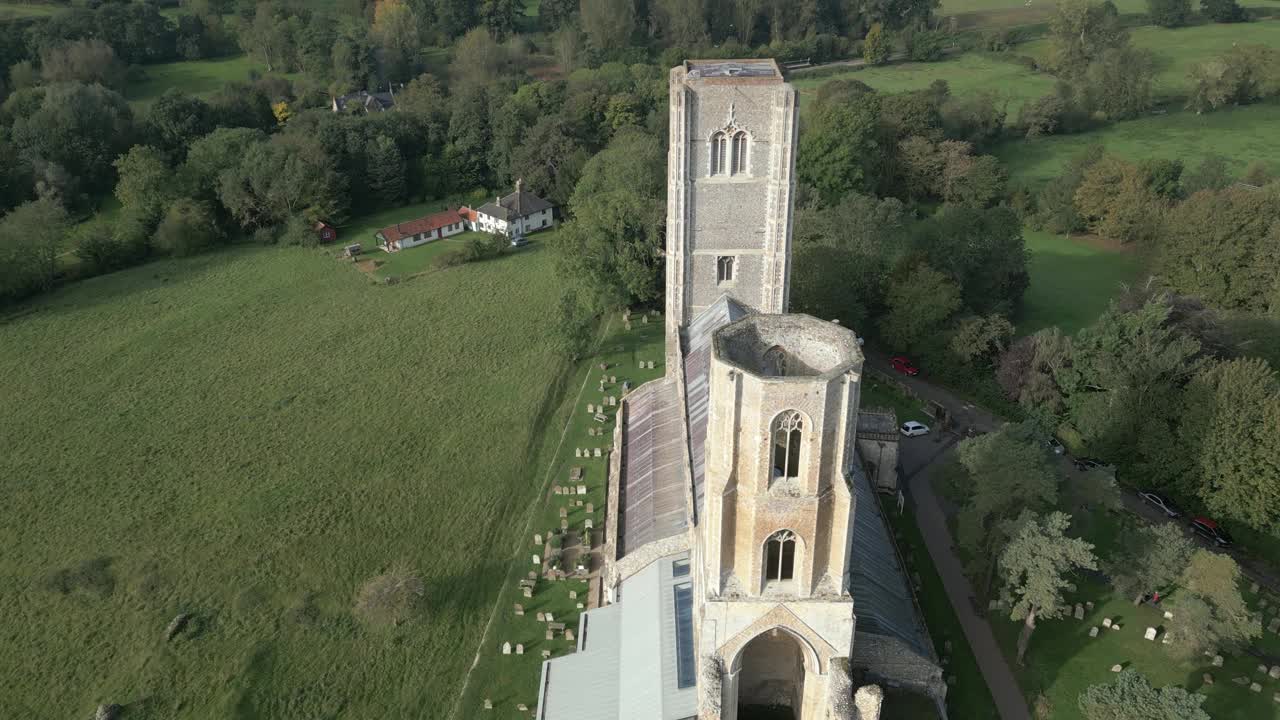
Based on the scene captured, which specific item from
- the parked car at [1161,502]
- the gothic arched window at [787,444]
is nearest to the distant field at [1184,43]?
the parked car at [1161,502]

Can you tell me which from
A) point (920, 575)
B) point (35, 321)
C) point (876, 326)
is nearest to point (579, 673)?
point (920, 575)

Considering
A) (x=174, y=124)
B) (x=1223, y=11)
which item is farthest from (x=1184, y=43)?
(x=174, y=124)

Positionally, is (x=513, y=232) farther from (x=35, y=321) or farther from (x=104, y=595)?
(x=104, y=595)

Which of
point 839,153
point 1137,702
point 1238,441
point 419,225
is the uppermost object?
point 839,153

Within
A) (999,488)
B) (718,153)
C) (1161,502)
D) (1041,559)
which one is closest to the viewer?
(1041,559)

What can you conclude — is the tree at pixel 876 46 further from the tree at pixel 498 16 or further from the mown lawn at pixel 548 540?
the mown lawn at pixel 548 540

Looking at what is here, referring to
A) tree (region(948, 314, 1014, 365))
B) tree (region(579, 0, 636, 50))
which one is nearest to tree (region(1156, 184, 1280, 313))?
tree (region(948, 314, 1014, 365))

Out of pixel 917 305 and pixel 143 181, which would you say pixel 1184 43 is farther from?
pixel 143 181
